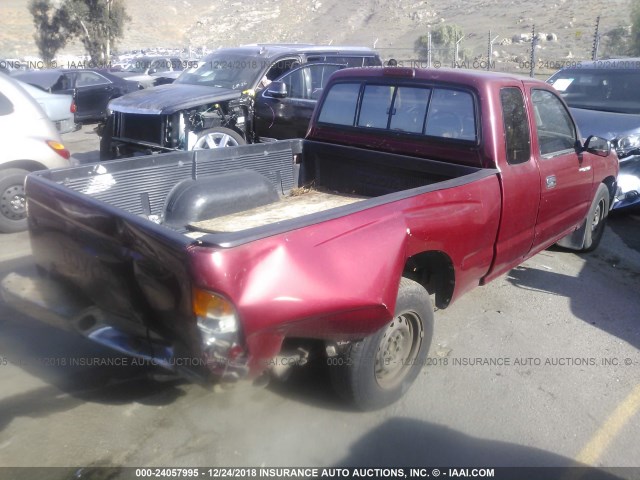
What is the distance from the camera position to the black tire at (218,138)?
25.0 ft

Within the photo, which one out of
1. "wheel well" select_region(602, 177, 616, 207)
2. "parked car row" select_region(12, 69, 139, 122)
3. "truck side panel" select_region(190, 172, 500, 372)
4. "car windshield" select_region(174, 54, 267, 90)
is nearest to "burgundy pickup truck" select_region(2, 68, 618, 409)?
"truck side panel" select_region(190, 172, 500, 372)

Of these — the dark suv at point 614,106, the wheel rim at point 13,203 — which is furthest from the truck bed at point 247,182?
the dark suv at point 614,106

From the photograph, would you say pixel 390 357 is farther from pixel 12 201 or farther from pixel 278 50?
pixel 278 50

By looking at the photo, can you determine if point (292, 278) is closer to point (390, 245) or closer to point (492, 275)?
point (390, 245)

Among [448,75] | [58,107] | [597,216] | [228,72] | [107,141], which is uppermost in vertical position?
[448,75]

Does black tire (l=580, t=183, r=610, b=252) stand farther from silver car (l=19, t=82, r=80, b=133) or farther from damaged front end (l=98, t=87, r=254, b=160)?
silver car (l=19, t=82, r=80, b=133)

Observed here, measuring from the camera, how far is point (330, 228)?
2691 millimetres

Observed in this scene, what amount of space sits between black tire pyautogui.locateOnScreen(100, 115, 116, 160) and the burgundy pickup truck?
435 cm

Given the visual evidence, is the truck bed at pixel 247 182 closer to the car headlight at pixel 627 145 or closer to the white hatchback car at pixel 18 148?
the white hatchback car at pixel 18 148

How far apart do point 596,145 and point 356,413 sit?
3208 millimetres

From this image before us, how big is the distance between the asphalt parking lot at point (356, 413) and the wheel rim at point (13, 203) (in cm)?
219

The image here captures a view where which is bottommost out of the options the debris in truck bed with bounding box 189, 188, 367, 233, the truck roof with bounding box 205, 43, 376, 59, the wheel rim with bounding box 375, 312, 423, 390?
the wheel rim with bounding box 375, 312, 423, 390

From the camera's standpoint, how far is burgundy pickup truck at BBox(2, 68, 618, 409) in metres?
2.47

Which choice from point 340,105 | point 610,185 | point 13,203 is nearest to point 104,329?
point 340,105
